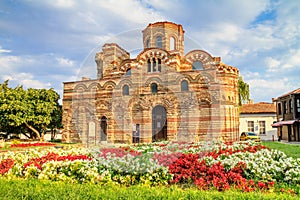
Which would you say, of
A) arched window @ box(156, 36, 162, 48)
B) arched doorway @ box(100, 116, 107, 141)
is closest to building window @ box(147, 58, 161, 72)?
arched window @ box(156, 36, 162, 48)

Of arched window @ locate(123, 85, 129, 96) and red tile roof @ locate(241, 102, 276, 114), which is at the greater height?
arched window @ locate(123, 85, 129, 96)

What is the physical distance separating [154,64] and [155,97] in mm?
3844

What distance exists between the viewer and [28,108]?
28422 mm

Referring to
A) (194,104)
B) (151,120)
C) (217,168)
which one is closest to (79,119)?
(151,120)

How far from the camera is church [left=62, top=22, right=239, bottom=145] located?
81.0ft

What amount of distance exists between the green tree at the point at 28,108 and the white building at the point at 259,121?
2495 cm

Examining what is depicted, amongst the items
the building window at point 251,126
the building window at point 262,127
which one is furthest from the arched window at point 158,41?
the building window at point 262,127

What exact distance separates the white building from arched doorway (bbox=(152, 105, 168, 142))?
14.6 metres

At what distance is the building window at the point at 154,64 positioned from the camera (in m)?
27.8

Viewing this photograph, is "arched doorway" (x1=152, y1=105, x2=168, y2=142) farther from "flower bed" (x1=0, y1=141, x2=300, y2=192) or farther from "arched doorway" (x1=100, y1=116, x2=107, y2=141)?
"flower bed" (x1=0, y1=141, x2=300, y2=192)

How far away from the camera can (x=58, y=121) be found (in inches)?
1241

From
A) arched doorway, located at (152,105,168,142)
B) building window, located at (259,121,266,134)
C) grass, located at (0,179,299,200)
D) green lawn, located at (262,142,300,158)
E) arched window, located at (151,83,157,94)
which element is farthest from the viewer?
building window, located at (259,121,266,134)

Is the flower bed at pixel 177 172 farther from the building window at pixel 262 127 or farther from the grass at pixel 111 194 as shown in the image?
the building window at pixel 262 127

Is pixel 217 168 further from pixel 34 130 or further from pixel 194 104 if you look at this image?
pixel 34 130
